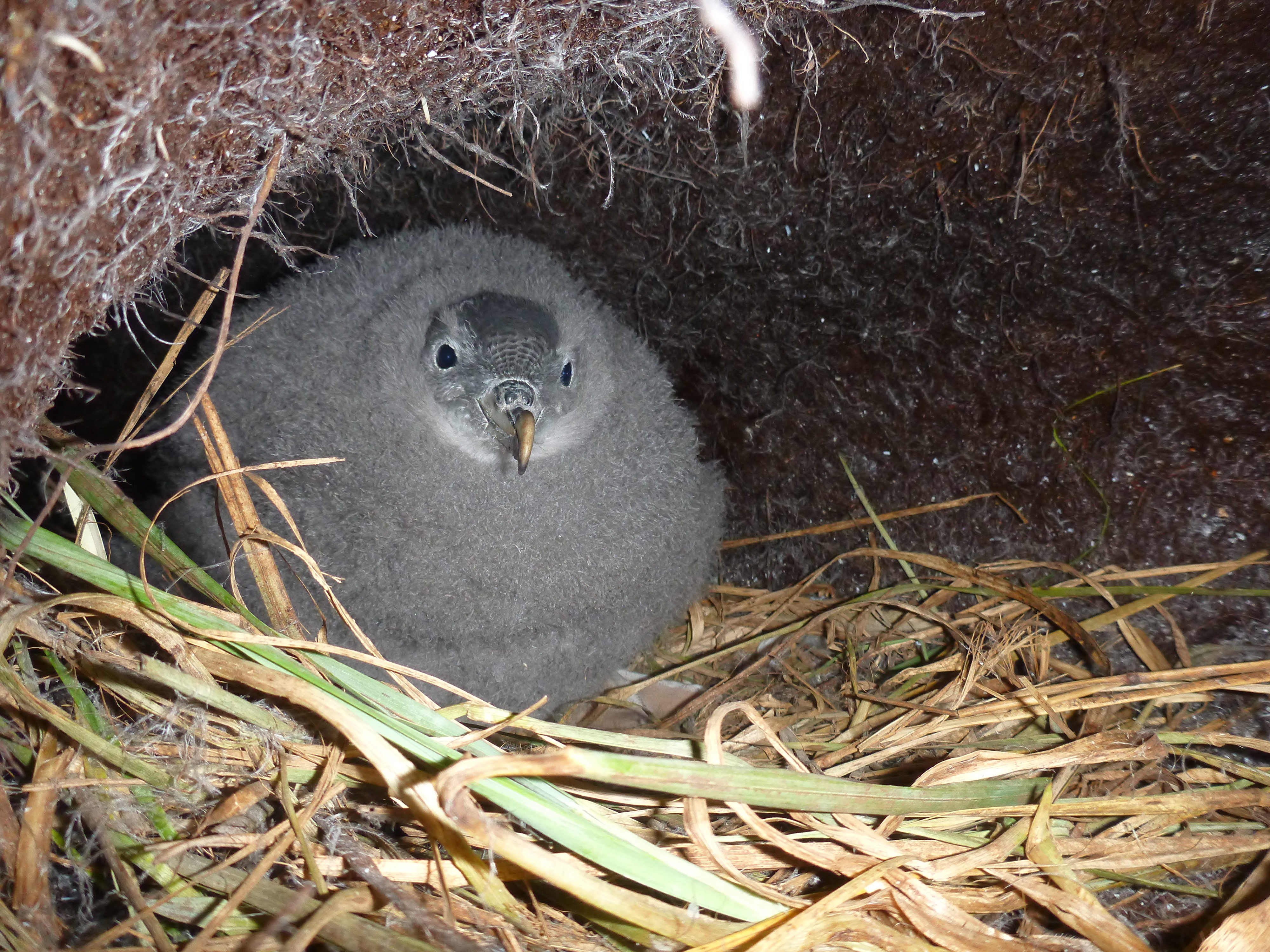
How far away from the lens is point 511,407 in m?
1.57

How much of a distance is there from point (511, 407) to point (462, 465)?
0.54 ft

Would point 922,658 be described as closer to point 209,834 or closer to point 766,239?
point 766,239

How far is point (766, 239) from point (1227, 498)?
1.17m

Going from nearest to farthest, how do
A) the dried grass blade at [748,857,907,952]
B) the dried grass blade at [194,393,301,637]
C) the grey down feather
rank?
the dried grass blade at [748,857,907,952] < the dried grass blade at [194,393,301,637] < the grey down feather

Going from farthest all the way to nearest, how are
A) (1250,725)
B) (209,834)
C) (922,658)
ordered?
(922,658), (1250,725), (209,834)

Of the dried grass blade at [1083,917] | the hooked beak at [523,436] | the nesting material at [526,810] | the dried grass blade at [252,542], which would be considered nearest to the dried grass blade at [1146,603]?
the nesting material at [526,810]

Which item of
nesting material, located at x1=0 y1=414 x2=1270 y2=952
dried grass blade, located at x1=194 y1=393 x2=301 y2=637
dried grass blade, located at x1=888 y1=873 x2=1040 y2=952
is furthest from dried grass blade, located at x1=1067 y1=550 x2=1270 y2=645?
dried grass blade, located at x1=194 y1=393 x2=301 y2=637

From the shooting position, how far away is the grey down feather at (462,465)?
158 cm

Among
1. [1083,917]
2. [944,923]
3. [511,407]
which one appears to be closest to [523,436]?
[511,407]

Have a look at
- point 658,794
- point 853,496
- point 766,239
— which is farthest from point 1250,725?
point 766,239

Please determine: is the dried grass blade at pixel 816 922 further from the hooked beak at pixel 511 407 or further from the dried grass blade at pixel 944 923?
the hooked beak at pixel 511 407

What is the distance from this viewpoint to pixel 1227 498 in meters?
1.66

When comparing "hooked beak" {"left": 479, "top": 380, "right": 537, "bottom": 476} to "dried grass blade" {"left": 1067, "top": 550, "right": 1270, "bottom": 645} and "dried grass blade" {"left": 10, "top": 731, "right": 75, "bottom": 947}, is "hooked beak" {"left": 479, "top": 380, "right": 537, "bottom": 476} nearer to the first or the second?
"dried grass blade" {"left": 10, "top": 731, "right": 75, "bottom": 947}

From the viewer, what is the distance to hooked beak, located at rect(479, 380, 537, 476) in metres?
1.54
